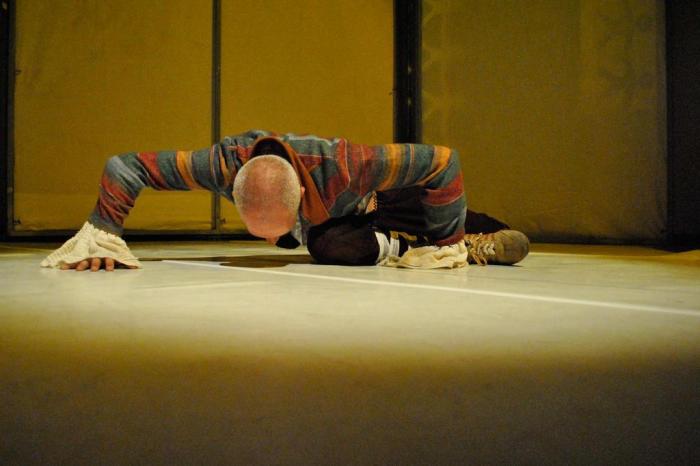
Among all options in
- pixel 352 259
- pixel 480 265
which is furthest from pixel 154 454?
pixel 480 265

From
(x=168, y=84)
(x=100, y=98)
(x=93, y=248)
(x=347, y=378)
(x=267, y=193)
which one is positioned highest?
(x=168, y=84)

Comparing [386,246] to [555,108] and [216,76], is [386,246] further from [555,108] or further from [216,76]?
[216,76]

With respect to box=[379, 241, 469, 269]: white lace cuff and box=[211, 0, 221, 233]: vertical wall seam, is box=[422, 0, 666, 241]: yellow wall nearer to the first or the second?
box=[211, 0, 221, 233]: vertical wall seam

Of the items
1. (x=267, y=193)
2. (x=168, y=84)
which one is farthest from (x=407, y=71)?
(x=267, y=193)

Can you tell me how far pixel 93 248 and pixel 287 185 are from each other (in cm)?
53

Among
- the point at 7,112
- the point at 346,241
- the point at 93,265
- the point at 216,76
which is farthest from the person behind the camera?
the point at 216,76

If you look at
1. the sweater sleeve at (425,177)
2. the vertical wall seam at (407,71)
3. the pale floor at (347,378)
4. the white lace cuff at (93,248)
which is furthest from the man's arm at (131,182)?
the vertical wall seam at (407,71)

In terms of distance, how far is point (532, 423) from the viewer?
1.40ft

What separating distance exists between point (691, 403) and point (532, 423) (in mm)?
138

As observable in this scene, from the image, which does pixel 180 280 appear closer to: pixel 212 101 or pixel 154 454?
pixel 154 454

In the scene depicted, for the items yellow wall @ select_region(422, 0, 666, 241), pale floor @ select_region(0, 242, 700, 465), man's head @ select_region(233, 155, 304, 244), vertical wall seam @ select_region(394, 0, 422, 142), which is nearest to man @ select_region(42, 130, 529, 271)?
man's head @ select_region(233, 155, 304, 244)

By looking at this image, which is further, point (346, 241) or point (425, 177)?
point (346, 241)

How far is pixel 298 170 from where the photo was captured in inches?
55.6

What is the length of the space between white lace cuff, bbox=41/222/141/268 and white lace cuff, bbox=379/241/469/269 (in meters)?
0.72
